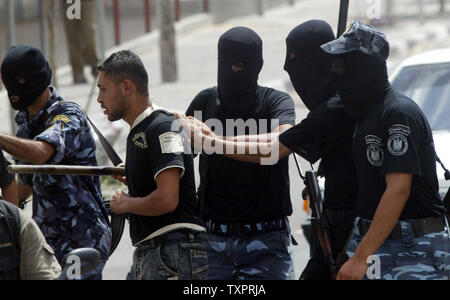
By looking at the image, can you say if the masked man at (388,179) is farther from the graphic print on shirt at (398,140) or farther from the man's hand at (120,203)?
the man's hand at (120,203)

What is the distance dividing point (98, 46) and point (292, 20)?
28.0ft

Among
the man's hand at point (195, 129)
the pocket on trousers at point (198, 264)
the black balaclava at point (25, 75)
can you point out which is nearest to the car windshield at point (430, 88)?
the man's hand at point (195, 129)

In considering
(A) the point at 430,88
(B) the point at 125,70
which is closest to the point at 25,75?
(B) the point at 125,70

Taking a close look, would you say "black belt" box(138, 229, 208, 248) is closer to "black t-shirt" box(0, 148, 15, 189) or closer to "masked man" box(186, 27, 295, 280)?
"masked man" box(186, 27, 295, 280)

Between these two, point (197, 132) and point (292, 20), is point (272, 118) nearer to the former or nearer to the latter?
point (197, 132)

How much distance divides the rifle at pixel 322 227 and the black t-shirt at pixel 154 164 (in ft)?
1.96

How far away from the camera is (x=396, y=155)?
397cm

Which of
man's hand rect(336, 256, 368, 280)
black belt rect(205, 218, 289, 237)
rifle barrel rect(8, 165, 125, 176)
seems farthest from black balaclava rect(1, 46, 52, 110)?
man's hand rect(336, 256, 368, 280)

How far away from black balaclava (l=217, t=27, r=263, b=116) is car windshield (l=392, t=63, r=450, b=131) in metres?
2.81

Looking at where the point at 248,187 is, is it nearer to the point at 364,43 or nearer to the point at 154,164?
the point at 154,164

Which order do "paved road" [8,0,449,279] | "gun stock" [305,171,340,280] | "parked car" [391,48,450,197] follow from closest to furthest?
"gun stock" [305,171,340,280] < "parked car" [391,48,450,197] < "paved road" [8,0,449,279]

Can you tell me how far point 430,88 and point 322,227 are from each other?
353cm

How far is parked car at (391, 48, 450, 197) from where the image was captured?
7449 mm

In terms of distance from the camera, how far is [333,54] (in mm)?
4230
